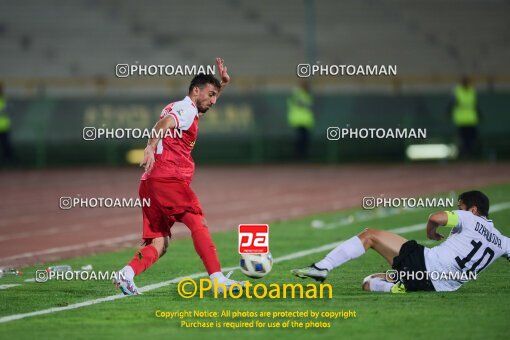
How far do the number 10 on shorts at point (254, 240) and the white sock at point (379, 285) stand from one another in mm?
983

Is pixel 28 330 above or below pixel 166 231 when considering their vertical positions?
below

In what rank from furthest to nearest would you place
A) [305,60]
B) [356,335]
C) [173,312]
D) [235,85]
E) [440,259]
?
[305,60], [235,85], [440,259], [173,312], [356,335]

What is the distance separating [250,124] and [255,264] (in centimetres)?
2054

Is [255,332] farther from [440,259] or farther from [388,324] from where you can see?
[440,259]

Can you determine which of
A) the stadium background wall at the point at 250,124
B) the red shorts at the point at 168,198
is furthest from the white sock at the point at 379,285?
the stadium background wall at the point at 250,124

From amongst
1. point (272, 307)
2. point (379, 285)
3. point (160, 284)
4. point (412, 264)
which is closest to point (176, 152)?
point (160, 284)

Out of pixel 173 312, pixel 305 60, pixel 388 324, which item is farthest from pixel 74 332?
pixel 305 60

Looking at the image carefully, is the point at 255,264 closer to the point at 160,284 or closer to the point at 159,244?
the point at 159,244

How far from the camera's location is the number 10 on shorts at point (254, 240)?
9.97 metres

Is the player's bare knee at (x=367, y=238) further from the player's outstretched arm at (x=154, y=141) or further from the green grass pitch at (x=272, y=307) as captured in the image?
the player's outstretched arm at (x=154, y=141)

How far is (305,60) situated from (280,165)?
28.7 feet

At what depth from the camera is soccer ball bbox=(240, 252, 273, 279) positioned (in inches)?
389

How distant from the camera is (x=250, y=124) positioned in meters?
30.3

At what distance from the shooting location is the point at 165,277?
37.0 feet
